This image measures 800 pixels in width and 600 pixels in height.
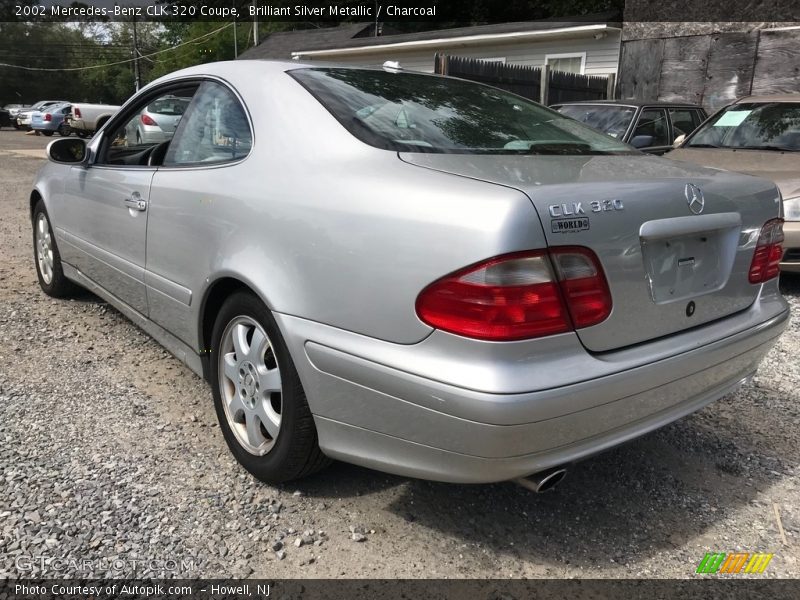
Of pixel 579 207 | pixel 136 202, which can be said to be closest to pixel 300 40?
pixel 136 202

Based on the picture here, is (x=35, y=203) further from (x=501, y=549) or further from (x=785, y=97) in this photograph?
(x=785, y=97)

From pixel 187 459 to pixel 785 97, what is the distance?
6.64 meters

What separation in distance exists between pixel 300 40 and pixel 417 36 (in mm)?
9822

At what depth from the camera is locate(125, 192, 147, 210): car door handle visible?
10.0ft

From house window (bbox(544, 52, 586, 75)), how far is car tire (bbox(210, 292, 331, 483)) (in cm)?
1430

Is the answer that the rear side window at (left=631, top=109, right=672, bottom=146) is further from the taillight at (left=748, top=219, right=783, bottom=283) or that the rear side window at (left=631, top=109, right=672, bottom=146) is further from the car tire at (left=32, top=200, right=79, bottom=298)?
the car tire at (left=32, top=200, right=79, bottom=298)

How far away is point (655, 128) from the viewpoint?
820 cm

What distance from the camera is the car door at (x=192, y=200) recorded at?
2.56 m

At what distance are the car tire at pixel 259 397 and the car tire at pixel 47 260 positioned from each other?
250 cm

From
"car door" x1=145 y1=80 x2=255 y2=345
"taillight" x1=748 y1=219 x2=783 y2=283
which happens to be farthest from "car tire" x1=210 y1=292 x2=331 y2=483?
"taillight" x1=748 y1=219 x2=783 y2=283

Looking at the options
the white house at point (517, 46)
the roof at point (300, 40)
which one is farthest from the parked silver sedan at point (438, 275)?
the roof at point (300, 40)

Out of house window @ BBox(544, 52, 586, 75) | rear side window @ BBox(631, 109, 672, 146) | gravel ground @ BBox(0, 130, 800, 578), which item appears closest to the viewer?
gravel ground @ BBox(0, 130, 800, 578)

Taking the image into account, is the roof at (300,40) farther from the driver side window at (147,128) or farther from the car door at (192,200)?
the car door at (192,200)

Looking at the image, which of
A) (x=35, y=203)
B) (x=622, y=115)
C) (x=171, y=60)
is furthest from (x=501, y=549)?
(x=171, y=60)
